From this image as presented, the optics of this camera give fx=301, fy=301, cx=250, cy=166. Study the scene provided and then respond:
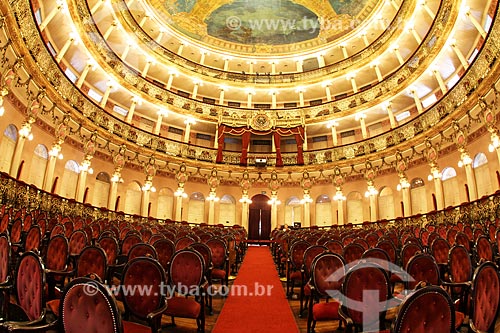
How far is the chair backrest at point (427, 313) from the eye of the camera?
2.09 meters

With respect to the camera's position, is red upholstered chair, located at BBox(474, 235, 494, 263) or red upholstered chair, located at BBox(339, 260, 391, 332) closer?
red upholstered chair, located at BBox(339, 260, 391, 332)

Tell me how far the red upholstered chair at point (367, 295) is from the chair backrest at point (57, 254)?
4.23m

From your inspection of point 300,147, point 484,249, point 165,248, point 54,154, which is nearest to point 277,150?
point 300,147

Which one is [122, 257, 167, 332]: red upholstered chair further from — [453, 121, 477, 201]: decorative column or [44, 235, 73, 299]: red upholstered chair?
[453, 121, 477, 201]: decorative column

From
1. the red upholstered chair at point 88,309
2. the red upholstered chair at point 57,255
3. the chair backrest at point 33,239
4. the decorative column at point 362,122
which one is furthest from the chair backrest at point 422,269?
the decorative column at point 362,122

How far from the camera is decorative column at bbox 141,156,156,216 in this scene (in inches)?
832

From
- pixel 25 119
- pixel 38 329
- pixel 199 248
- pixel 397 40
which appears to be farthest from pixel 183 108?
pixel 38 329

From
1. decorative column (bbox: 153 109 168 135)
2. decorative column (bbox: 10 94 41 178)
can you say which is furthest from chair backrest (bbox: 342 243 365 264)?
decorative column (bbox: 153 109 168 135)

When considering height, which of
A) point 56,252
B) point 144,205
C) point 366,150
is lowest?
point 56,252

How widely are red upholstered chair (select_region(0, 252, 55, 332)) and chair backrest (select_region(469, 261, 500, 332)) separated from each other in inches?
145

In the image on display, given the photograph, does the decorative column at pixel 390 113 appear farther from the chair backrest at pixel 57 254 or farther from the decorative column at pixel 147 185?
the chair backrest at pixel 57 254

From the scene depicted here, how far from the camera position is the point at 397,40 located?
22625 millimetres

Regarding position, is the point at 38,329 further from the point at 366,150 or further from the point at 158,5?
the point at 158,5

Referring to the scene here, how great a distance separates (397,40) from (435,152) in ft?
34.0
